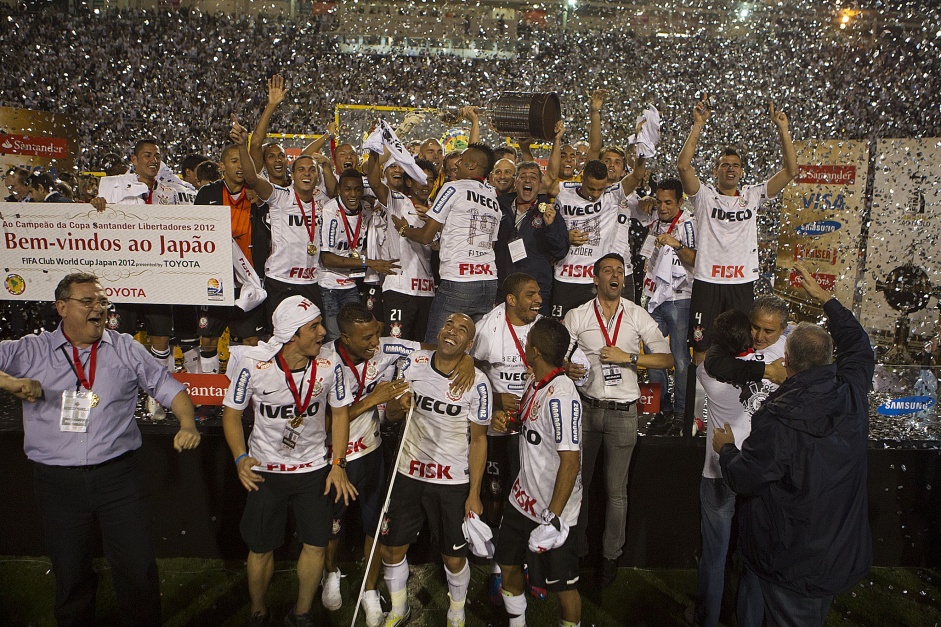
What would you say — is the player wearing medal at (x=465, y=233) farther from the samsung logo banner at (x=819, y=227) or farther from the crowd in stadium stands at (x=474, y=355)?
the samsung logo banner at (x=819, y=227)

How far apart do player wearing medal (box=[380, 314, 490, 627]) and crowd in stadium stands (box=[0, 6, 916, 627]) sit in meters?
0.01

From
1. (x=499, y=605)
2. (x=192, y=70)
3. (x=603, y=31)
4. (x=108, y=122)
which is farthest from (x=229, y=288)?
(x=603, y=31)

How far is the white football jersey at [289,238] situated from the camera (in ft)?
20.2

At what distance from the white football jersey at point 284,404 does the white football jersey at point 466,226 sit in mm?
1735

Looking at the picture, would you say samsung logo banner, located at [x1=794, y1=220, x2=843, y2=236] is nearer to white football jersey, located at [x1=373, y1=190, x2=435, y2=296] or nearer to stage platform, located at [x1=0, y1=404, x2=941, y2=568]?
stage platform, located at [x1=0, y1=404, x2=941, y2=568]

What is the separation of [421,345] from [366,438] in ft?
3.02

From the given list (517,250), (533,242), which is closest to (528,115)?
(533,242)

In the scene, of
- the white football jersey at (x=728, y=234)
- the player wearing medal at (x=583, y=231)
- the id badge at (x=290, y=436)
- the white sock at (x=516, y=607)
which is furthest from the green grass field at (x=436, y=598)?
the white football jersey at (x=728, y=234)

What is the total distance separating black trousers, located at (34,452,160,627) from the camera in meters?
3.62

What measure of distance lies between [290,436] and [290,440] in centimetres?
2

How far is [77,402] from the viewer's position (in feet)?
11.8

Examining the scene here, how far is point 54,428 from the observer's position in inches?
142

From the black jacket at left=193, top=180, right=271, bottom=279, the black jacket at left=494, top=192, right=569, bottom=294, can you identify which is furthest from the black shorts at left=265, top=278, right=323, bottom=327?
the black jacket at left=494, top=192, right=569, bottom=294

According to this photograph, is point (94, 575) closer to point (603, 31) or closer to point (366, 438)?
point (366, 438)
